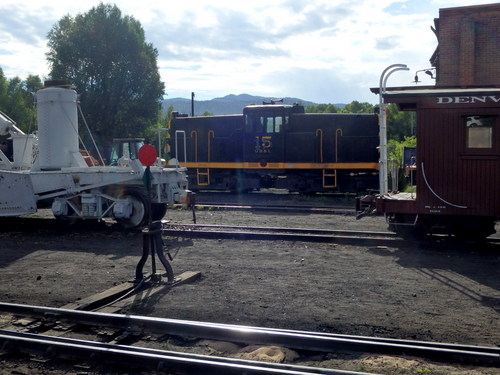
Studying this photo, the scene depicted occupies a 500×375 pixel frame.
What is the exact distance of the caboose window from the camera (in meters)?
10.4

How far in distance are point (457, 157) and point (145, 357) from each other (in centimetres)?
768

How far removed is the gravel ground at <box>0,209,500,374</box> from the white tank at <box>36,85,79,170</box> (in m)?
1.85

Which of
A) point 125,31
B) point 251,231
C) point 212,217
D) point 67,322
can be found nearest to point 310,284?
point 67,322

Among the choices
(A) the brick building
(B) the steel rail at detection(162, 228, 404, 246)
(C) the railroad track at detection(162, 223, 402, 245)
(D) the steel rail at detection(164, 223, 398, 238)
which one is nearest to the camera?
(B) the steel rail at detection(162, 228, 404, 246)

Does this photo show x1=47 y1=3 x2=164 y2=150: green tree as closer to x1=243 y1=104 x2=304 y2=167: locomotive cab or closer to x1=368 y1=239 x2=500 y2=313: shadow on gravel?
x1=243 y1=104 x2=304 y2=167: locomotive cab

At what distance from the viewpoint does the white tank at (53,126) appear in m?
13.7

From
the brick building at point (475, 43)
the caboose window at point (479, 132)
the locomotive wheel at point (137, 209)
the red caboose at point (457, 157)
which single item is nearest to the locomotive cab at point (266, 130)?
the brick building at point (475, 43)

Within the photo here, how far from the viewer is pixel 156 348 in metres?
5.56

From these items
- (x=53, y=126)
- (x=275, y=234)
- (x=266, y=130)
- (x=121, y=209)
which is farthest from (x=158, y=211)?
(x=266, y=130)

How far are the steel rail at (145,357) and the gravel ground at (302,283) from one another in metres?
0.40

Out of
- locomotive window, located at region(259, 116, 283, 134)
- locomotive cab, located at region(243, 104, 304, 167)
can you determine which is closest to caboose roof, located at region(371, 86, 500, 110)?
locomotive cab, located at region(243, 104, 304, 167)

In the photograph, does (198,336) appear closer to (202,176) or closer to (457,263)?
(457,263)

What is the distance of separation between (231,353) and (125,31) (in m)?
48.2

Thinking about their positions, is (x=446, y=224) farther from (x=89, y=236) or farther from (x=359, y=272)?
(x=89, y=236)
